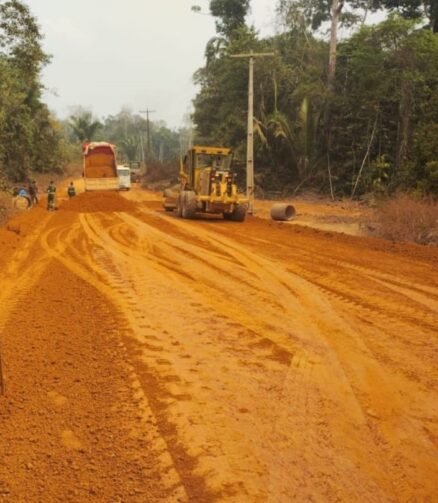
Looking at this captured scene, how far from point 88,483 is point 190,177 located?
1570 cm

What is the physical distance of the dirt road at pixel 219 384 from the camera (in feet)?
9.44

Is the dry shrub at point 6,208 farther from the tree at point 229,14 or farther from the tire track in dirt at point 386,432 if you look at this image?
the tree at point 229,14

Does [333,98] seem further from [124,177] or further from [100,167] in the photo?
[124,177]

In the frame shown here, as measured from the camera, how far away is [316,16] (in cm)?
3216

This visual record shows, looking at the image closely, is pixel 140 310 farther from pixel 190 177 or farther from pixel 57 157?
pixel 57 157

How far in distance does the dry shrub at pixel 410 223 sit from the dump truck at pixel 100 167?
18.5m

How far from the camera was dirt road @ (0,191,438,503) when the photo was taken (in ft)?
9.44

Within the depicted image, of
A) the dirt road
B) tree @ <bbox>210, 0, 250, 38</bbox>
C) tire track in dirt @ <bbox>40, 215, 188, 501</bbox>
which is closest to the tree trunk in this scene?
tree @ <bbox>210, 0, 250, 38</bbox>

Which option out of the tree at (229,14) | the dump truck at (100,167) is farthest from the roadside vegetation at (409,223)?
the tree at (229,14)

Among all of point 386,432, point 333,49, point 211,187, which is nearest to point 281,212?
point 211,187

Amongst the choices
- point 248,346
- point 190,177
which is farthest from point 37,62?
point 248,346

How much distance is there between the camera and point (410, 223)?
1275 cm

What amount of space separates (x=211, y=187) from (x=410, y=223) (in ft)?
22.1

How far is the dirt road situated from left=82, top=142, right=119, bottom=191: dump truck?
2022 cm
